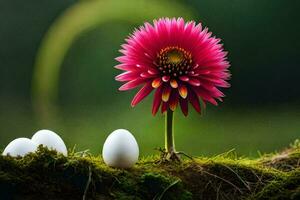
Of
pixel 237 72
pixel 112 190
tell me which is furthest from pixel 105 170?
pixel 237 72

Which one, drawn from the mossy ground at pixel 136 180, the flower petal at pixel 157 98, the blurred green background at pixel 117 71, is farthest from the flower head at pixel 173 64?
the blurred green background at pixel 117 71

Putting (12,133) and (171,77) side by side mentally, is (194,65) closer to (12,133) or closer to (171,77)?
(171,77)

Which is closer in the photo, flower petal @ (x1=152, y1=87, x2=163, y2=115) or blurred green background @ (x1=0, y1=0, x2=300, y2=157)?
flower petal @ (x1=152, y1=87, x2=163, y2=115)

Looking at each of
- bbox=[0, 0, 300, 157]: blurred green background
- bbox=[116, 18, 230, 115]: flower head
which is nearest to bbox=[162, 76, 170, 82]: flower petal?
bbox=[116, 18, 230, 115]: flower head

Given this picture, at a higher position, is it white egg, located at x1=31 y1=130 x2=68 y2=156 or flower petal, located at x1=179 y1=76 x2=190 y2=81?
flower petal, located at x1=179 y1=76 x2=190 y2=81

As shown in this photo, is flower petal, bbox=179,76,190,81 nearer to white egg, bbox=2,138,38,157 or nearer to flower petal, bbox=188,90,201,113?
flower petal, bbox=188,90,201,113

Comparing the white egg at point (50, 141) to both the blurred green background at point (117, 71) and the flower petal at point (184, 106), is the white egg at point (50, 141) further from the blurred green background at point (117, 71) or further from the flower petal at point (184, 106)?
the blurred green background at point (117, 71)

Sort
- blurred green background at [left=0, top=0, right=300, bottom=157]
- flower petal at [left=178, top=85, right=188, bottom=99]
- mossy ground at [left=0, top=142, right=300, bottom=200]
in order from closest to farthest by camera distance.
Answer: mossy ground at [left=0, top=142, right=300, bottom=200], flower petal at [left=178, top=85, right=188, bottom=99], blurred green background at [left=0, top=0, right=300, bottom=157]
